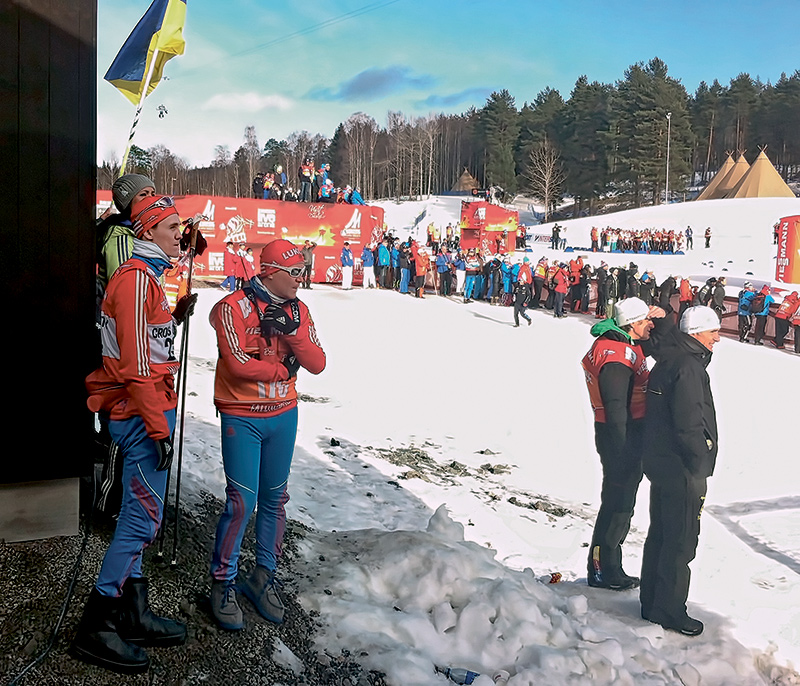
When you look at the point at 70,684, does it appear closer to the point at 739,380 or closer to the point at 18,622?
the point at 18,622

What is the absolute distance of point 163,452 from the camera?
218 centimetres

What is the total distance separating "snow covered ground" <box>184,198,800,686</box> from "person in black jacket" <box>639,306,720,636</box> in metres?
0.16

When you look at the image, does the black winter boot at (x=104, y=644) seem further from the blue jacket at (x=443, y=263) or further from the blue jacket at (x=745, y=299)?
the blue jacket at (x=443, y=263)

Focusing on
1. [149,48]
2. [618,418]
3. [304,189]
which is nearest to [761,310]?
[618,418]

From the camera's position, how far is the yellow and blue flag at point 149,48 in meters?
3.64

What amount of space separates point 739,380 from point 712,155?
2149 millimetres

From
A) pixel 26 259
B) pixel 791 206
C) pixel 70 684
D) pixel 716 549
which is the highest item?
pixel 791 206

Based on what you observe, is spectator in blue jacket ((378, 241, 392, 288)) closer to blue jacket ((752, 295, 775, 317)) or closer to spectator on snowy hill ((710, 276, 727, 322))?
blue jacket ((752, 295, 775, 317))

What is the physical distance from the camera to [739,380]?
4.56m

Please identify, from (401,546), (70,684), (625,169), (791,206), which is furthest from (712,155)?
(70,684)

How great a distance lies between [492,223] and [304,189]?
478 centimetres

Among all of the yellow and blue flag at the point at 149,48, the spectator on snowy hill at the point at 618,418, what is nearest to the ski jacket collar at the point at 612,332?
the spectator on snowy hill at the point at 618,418

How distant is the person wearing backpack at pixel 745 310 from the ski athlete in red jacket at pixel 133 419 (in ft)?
12.6

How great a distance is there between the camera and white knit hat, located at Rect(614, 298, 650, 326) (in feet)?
13.1
